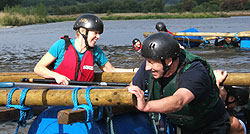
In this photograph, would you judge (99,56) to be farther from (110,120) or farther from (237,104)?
(237,104)

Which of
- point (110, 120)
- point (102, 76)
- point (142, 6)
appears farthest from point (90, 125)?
point (142, 6)

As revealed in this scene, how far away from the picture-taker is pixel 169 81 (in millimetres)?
3934

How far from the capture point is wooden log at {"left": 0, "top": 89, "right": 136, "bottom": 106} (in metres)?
3.73

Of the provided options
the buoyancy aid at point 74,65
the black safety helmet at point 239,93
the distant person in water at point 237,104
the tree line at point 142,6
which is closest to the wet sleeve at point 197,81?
the distant person in water at point 237,104

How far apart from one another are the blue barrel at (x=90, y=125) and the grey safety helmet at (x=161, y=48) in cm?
107

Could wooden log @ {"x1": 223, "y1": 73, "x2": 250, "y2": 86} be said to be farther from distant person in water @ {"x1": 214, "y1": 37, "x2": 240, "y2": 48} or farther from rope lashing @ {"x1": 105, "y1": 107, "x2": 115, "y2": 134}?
distant person in water @ {"x1": 214, "y1": 37, "x2": 240, "y2": 48}

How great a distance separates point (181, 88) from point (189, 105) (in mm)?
384

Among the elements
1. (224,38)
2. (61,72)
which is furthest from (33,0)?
(61,72)

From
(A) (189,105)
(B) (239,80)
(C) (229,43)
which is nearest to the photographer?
(A) (189,105)

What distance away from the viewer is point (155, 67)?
3.76 metres

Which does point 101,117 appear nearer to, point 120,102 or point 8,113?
Result: point 120,102

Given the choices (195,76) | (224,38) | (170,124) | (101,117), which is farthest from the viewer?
(224,38)

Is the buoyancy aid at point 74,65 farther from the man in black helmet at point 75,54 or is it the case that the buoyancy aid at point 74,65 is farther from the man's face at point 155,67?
the man's face at point 155,67

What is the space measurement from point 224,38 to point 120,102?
64.5ft
